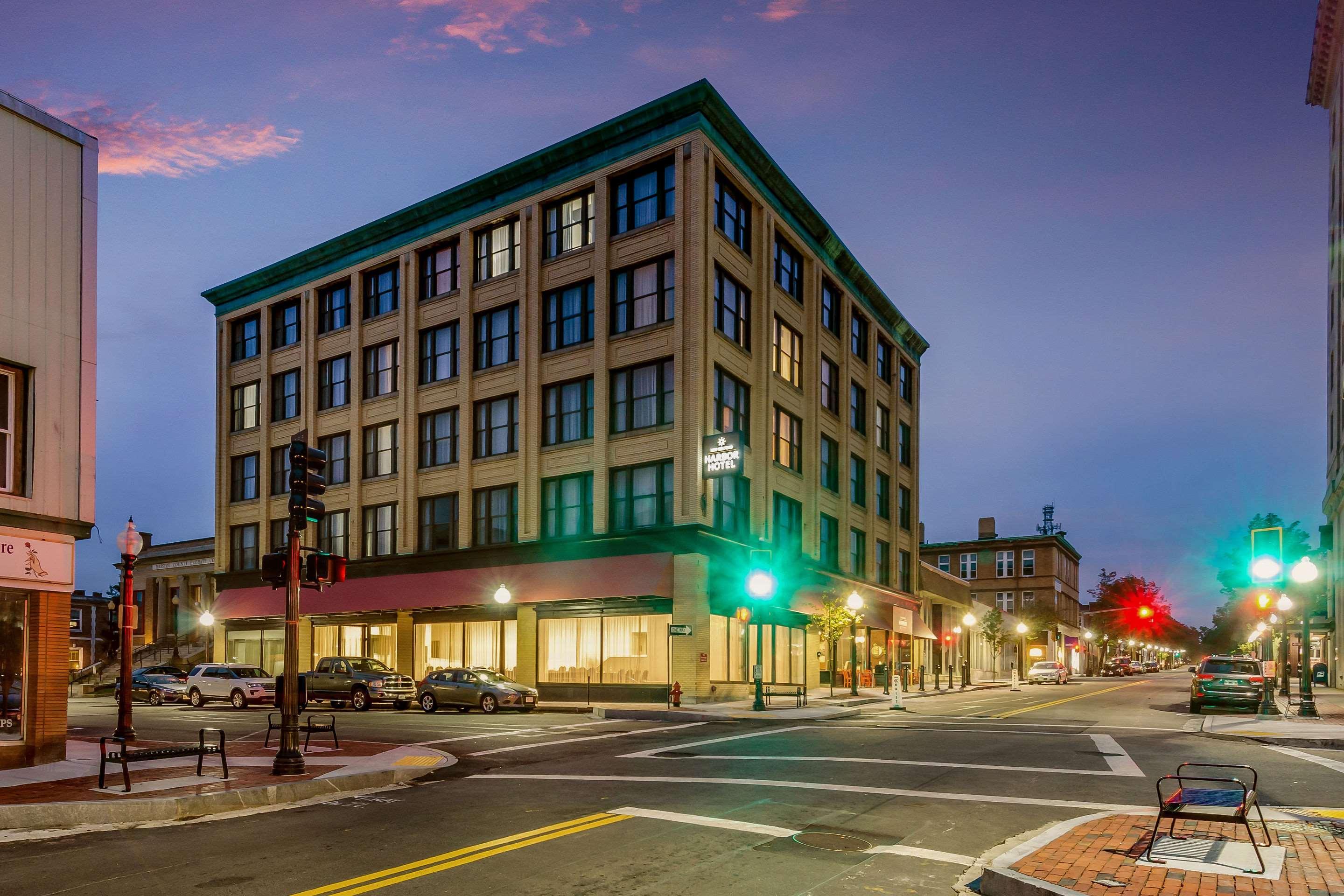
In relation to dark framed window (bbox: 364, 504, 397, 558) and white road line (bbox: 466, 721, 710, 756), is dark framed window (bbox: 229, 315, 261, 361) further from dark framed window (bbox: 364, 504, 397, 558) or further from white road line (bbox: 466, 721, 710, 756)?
white road line (bbox: 466, 721, 710, 756)

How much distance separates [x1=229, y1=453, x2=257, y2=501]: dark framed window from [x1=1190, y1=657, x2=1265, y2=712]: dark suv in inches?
1749

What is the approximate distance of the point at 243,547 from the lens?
55125 mm

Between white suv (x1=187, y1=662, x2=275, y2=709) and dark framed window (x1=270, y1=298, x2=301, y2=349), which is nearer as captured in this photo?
white suv (x1=187, y1=662, x2=275, y2=709)

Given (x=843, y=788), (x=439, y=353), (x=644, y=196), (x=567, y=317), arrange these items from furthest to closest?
1. (x=439, y=353)
2. (x=567, y=317)
3. (x=644, y=196)
4. (x=843, y=788)

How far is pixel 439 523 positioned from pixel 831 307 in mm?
21703

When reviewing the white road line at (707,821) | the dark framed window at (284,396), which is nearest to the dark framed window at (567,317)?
the dark framed window at (284,396)

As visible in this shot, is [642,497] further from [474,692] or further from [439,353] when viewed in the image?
[439,353]

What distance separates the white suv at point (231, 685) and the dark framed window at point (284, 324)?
65.1 ft

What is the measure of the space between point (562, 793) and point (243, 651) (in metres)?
44.8

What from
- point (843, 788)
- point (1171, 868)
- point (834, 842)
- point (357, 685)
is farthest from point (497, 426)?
point (1171, 868)

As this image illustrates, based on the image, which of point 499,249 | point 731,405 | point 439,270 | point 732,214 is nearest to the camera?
point 731,405

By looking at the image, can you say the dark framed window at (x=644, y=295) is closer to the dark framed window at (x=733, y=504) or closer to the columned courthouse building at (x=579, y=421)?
the columned courthouse building at (x=579, y=421)

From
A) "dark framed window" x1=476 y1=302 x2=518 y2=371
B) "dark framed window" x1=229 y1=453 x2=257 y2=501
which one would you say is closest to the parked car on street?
"dark framed window" x1=476 y1=302 x2=518 y2=371

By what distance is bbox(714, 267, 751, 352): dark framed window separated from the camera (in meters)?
39.5
